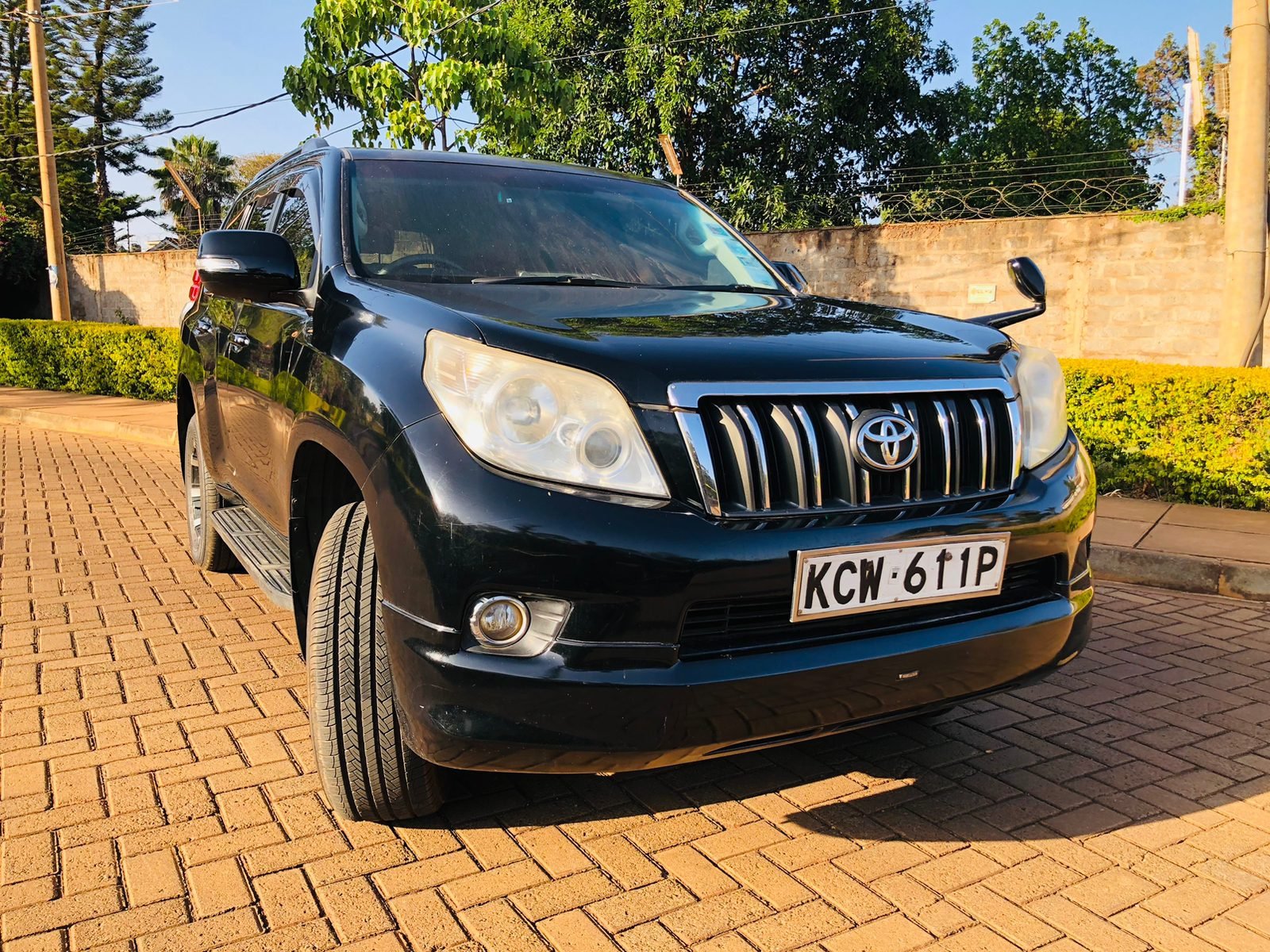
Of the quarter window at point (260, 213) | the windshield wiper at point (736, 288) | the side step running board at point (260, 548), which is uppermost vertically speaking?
the quarter window at point (260, 213)

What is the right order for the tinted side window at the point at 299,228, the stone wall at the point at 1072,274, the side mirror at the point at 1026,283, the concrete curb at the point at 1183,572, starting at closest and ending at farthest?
the tinted side window at the point at 299,228 < the side mirror at the point at 1026,283 < the concrete curb at the point at 1183,572 < the stone wall at the point at 1072,274

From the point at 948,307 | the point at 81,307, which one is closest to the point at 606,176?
the point at 948,307

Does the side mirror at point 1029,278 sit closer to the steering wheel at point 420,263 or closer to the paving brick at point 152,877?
the steering wheel at point 420,263

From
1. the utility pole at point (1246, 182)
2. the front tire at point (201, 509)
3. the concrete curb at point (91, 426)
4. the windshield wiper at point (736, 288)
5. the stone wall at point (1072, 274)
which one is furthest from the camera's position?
the stone wall at point (1072, 274)

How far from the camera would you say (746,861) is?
8.21ft

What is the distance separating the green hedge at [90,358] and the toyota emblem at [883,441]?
1194 centimetres

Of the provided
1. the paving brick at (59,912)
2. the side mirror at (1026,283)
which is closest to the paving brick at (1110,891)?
the side mirror at (1026,283)

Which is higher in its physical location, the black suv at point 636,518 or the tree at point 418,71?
the tree at point 418,71

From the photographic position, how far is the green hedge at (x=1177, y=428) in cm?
648

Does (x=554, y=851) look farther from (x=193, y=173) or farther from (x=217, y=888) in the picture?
(x=193, y=173)

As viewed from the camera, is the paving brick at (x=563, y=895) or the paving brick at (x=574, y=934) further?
the paving brick at (x=563, y=895)

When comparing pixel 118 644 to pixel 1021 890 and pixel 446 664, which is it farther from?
pixel 1021 890

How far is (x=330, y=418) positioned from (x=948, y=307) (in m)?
12.6

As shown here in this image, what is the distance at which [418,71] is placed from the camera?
1228 centimetres
